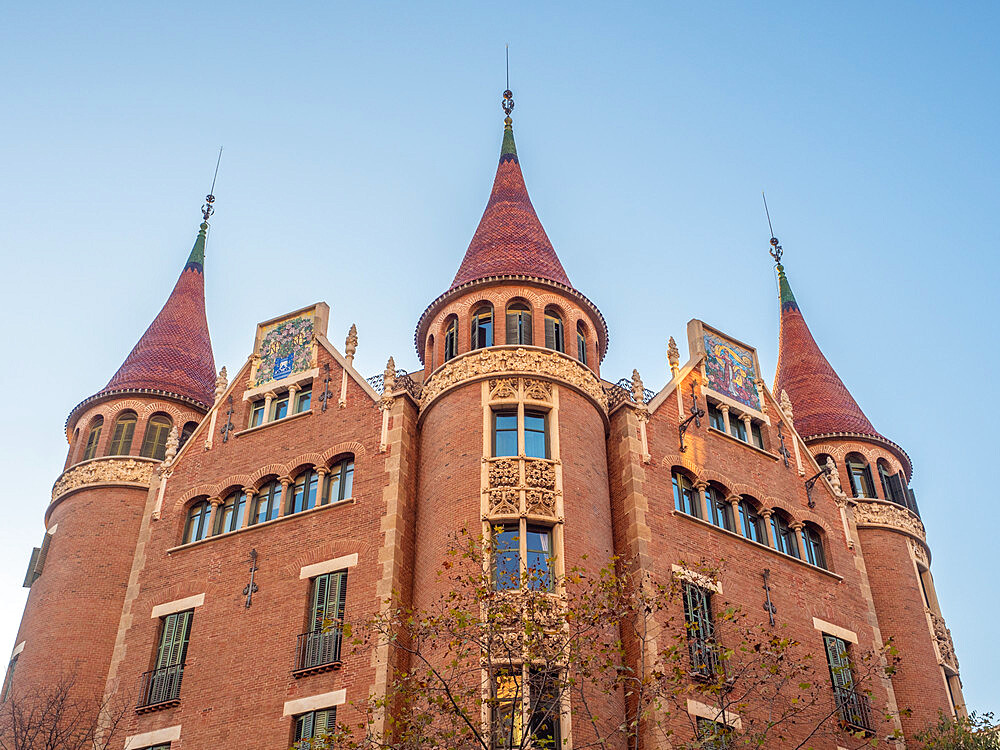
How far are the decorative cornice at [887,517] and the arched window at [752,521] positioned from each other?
6004 millimetres

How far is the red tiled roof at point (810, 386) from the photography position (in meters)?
40.2

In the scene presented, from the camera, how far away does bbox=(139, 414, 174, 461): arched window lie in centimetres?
3641

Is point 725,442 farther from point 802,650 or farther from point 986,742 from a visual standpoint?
point 986,742

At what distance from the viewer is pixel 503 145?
41875 millimetres

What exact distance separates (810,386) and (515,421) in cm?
1715

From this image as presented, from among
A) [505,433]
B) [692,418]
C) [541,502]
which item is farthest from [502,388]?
[692,418]

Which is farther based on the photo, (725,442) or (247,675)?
(725,442)

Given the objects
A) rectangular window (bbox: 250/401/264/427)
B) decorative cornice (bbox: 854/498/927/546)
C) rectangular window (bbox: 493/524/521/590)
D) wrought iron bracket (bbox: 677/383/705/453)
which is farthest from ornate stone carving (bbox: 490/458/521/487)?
decorative cornice (bbox: 854/498/927/546)

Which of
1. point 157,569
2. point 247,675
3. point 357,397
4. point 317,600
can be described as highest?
point 357,397

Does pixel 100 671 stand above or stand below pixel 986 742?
above

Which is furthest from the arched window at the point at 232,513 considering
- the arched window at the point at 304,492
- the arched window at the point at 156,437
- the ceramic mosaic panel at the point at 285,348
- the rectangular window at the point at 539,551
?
the rectangular window at the point at 539,551

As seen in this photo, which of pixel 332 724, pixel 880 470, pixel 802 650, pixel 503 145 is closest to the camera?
pixel 332 724

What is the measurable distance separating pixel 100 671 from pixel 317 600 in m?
7.63

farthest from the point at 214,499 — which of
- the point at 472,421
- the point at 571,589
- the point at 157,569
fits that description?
the point at 571,589
